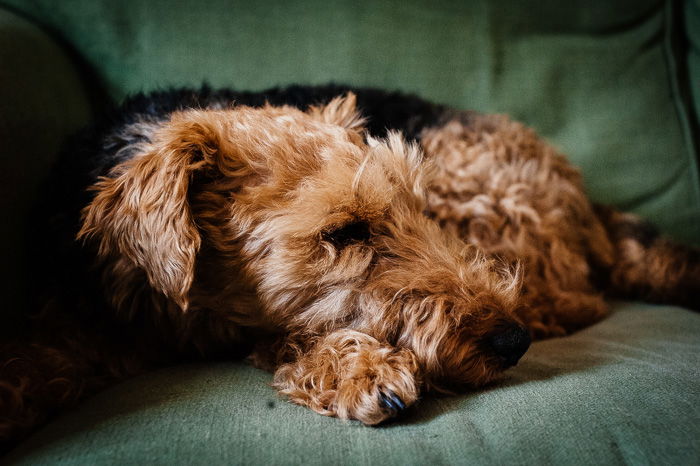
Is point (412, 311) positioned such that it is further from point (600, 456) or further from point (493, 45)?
point (493, 45)

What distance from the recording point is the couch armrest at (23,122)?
4.86 feet

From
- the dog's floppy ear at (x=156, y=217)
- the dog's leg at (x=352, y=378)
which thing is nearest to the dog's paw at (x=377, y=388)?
the dog's leg at (x=352, y=378)

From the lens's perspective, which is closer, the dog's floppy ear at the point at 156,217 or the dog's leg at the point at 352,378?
the dog's leg at the point at 352,378

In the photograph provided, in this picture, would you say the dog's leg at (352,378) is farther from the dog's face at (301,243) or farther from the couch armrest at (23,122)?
the couch armrest at (23,122)

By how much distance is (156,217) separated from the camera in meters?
1.28

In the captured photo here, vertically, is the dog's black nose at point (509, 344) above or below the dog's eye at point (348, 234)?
below

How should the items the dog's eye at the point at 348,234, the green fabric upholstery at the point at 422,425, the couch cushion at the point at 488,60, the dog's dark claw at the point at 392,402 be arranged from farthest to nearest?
the couch cushion at the point at 488,60
the dog's eye at the point at 348,234
the dog's dark claw at the point at 392,402
the green fabric upholstery at the point at 422,425

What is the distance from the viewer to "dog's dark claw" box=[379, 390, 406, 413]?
1.12 meters

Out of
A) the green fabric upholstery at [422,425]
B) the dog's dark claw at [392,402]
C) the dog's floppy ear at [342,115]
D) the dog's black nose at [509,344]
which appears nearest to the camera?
the green fabric upholstery at [422,425]

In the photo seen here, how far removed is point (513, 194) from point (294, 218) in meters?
0.94

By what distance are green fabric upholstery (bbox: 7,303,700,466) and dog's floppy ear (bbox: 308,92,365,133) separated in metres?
0.83

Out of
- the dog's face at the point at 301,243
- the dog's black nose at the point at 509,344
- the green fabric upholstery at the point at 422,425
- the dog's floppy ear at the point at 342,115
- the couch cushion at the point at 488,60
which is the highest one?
the couch cushion at the point at 488,60

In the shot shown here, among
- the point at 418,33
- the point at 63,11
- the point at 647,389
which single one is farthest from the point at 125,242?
the point at 418,33

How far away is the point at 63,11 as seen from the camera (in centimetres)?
221
